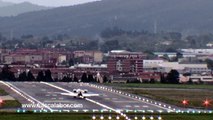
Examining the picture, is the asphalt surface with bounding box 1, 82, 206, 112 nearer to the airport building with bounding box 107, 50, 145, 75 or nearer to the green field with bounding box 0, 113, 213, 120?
the green field with bounding box 0, 113, 213, 120

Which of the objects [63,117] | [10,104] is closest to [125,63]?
[10,104]

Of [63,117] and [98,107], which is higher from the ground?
[98,107]

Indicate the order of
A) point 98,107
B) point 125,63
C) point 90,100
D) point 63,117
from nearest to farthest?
point 63,117
point 98,107
point 90,100
point 125,63

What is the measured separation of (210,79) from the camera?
5428 inches

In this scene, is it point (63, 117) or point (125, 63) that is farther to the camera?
point (125, 63)

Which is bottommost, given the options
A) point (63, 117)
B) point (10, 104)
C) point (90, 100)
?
point (63, 117)

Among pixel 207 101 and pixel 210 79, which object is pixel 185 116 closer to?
pixel 207 101

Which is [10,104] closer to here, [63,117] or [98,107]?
[98,107]

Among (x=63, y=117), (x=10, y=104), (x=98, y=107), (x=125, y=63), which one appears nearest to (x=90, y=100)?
(x=98, y=107)

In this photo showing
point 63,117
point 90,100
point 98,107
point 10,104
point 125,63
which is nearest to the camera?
point 63,117

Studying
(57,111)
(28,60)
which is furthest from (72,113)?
(28,60)

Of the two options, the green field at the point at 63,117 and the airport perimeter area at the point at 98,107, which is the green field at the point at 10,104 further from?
the green field at the point at 63,117

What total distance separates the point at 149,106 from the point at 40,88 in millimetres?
22383

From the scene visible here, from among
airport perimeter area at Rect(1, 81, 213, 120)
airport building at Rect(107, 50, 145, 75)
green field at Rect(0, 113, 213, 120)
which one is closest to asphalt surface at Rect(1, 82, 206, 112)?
airport perimeter area at Rect(1, 81, 213, 120)
